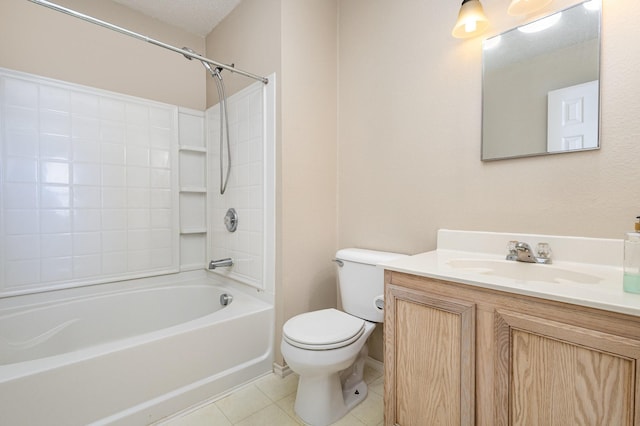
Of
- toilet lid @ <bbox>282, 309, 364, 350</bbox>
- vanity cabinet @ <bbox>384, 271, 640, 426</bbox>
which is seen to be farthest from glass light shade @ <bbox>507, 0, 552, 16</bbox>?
toilet lid @ <bbox>282, 309, 364, 350</bbox>

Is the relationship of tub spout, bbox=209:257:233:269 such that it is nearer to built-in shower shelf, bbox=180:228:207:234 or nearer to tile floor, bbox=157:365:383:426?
built-in shower shelf, bbox=180:228:207:234

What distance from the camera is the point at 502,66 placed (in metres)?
1.32

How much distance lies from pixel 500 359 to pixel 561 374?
0.47 feet

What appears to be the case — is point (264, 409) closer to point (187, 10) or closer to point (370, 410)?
point (370, 410)

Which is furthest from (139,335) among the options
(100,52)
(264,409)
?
(100,52)

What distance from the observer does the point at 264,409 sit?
1.51 meters

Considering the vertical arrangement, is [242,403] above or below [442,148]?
below

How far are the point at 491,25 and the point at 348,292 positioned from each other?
4.93ft

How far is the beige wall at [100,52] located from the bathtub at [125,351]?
143 cm

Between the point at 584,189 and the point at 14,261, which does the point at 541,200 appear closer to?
the point at 584,189

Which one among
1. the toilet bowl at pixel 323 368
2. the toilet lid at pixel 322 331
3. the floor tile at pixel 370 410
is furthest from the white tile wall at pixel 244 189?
the floor tile at pixel 370 410

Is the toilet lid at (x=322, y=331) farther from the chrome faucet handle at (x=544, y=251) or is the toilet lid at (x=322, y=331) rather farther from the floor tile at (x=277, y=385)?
the chrome faucet handle at (x=544, y=251)

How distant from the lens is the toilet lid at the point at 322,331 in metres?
1.32

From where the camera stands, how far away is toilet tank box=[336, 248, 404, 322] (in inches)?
62.1
